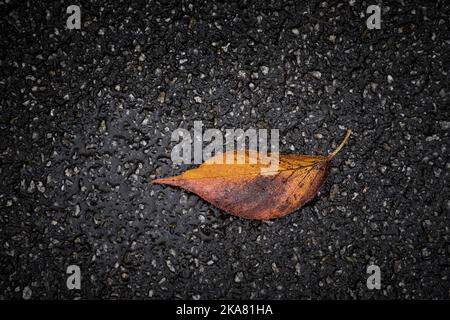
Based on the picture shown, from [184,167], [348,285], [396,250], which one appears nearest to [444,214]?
[396,250]

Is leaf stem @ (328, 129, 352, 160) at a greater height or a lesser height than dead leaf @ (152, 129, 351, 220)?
greater

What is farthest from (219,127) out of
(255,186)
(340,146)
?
(340,146)

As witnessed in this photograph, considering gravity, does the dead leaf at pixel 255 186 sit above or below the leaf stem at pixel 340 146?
below

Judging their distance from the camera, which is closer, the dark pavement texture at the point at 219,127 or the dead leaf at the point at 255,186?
the dead leaf at the point at 255,186

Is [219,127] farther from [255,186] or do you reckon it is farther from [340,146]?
[340,146]

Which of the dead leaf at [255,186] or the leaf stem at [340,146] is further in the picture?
the leaf stem at [340,146]

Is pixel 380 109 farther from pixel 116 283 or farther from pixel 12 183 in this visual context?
pixel 12 183
